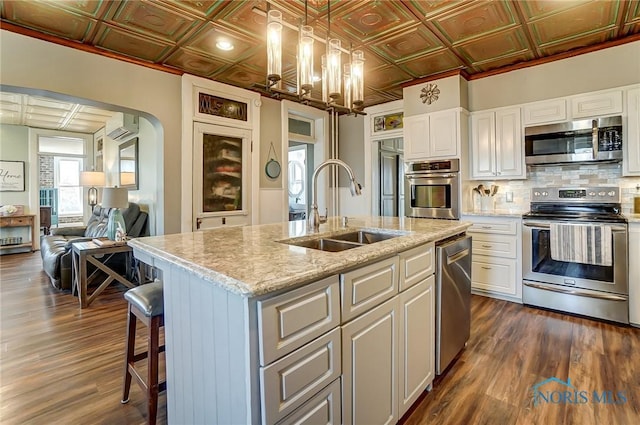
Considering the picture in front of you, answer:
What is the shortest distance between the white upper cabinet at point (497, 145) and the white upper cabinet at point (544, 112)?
0.08 metres

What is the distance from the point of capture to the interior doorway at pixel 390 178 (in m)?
5.70

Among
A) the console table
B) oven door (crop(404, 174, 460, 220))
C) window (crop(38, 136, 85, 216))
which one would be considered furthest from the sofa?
oven door (crop(404, 174, 460, 220))

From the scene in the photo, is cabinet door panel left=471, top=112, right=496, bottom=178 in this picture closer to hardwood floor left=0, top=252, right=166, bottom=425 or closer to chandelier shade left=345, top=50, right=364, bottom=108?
chandelier shade left=345, top=50, right=364, bottom=108

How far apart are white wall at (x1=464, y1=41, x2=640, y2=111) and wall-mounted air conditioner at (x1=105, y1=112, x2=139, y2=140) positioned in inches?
188

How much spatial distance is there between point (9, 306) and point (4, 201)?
4435 millimetres

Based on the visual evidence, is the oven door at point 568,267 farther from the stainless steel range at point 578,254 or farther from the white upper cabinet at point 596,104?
the white upper cabinet at point 596,104

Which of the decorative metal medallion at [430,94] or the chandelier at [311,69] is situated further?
the decorative metal medallion at [430,94]

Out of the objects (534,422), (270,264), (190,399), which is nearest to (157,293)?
(190,399)

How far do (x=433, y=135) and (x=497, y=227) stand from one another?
1.37 meters

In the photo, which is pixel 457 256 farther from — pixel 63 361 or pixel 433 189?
pixel 63 361

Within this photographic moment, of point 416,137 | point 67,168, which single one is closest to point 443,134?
point 416,137

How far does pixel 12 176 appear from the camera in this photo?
6.43m

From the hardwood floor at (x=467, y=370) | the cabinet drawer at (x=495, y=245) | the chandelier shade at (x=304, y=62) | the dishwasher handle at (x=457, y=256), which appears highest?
the chandelier shade at (x=304, y=62)

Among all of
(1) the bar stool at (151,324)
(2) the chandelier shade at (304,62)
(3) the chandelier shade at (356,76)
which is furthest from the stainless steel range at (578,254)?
(1) the bar stool at (151,324)
